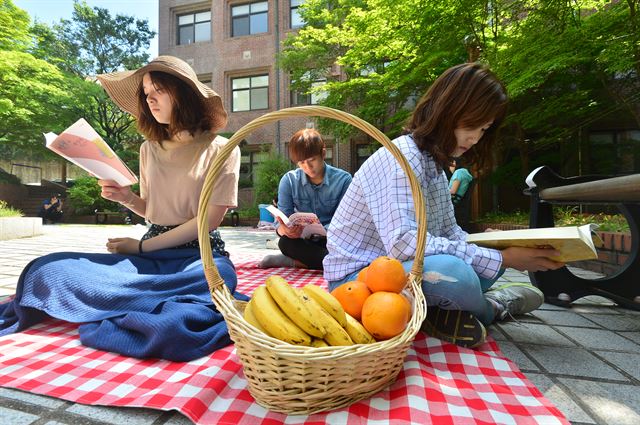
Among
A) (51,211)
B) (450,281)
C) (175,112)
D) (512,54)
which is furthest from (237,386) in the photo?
(51,211)

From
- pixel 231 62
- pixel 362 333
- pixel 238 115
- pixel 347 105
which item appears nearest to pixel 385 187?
pixel 362 333

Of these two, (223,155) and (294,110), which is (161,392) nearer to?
(223,155)

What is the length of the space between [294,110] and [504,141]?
9327 millimetres

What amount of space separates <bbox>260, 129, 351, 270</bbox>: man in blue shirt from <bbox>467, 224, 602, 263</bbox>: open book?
6.31 ft

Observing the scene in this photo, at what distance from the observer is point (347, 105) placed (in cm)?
1233

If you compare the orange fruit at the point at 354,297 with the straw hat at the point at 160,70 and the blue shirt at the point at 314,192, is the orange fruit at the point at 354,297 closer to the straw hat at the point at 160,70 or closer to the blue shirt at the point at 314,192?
the straw hat at the point at 160,70

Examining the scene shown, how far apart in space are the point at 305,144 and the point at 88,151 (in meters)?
1.72

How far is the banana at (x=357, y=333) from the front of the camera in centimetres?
107

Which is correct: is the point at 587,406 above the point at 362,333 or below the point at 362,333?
below

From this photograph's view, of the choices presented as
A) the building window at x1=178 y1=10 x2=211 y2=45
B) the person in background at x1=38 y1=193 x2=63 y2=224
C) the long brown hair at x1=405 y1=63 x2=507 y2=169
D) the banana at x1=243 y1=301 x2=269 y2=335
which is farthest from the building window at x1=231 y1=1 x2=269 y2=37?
the banana at x1=243 y1=301 x2=269 y2=335

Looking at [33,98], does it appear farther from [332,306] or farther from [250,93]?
[332,306]

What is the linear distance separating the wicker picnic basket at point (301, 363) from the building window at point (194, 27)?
57.5 ft

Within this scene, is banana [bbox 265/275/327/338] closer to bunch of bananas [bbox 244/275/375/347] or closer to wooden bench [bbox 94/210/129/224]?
bunch of bananas [bbox 244/275/375/347]

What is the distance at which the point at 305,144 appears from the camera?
3025 millimetres
